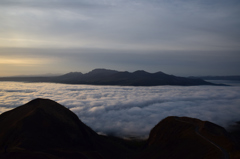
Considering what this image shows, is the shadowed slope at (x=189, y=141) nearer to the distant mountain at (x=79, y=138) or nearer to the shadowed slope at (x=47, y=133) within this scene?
the distant mountain at (x=79, y=138)

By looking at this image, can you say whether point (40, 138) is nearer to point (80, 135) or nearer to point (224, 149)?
point (80, 135)

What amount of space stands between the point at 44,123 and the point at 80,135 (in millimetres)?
11254

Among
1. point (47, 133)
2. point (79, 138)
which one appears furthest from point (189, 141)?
point (47, 133)

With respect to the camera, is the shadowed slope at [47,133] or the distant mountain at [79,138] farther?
the shadowed slope at [47,133]

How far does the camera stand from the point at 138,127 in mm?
115812

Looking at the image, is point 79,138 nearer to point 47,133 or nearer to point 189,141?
point 47,133

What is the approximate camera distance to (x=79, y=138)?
56.6 metres

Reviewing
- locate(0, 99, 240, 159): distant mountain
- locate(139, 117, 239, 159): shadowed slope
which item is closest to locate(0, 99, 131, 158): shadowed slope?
locate(0, 99, 240, 159): distant mountain

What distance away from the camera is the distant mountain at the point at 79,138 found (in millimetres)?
41844

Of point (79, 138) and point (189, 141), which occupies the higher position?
point (189, 141)

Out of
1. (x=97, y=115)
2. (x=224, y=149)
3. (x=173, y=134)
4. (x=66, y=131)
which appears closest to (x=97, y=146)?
(x=66, y=131)

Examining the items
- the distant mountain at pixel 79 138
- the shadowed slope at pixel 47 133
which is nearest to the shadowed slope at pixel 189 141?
the distant mountain at pixel 79 138

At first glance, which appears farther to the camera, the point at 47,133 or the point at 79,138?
the point at 79,138

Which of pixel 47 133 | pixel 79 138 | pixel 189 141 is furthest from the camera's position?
pixel 79 138
